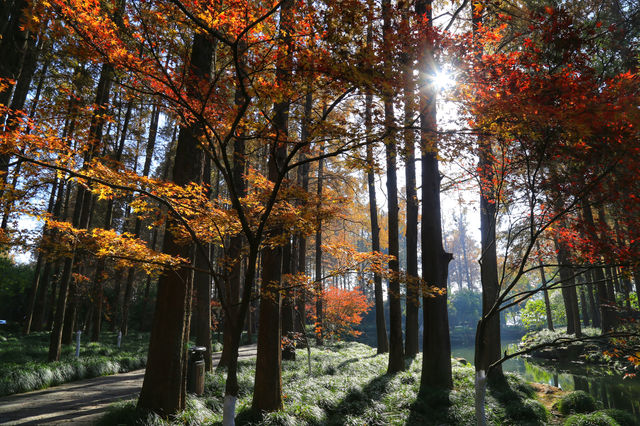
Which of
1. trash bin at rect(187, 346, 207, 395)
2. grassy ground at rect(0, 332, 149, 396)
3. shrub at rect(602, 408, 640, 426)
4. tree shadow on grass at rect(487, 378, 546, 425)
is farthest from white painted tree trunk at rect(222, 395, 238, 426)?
shrub at rect(602, 408, 640, 426)

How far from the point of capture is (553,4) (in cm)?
810

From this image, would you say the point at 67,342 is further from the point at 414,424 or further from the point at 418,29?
the point at 418,29

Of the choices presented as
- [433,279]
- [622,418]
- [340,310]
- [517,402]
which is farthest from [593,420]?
[340,310]

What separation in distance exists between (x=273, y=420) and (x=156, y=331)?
224cm

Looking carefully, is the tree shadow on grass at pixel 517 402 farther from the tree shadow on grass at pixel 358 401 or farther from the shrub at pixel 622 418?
the tree shadow on grass at pixel 358 401

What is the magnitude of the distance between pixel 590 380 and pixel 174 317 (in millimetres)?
13718

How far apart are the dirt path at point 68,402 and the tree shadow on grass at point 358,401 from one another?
12.1 ft

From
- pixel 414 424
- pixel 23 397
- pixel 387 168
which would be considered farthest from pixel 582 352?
pixel 23 397

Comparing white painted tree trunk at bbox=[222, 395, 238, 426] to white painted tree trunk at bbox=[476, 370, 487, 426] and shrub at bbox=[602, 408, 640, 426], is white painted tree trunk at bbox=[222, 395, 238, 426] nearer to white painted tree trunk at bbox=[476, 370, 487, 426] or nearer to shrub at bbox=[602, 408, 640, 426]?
white painted tree trunk at bbox=[476, 370, 487, 426]

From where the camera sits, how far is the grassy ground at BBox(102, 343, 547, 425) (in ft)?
18.2

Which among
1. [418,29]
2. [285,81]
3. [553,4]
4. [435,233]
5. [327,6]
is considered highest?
[553,4]

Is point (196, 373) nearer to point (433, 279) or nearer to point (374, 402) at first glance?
point (374, 402)

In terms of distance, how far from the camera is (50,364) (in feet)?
26.9

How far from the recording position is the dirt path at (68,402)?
527 centimetres
